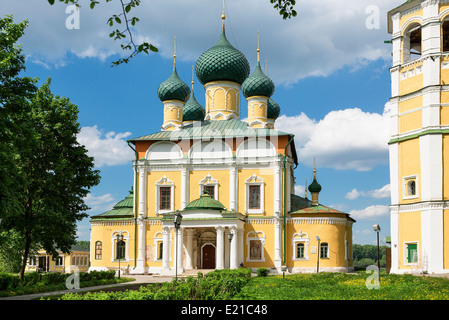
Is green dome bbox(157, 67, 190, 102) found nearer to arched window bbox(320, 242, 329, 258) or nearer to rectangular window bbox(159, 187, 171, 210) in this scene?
rectangular window bbox(159, 187, 171, 210)

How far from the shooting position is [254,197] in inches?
1283

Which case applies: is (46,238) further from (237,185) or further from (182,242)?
(237,185)

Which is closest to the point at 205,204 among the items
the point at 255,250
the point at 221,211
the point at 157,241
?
the point at 221,211

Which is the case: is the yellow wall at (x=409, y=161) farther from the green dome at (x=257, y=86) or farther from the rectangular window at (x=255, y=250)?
the green dome at (x=257, y=86)

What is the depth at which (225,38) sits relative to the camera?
38.6m

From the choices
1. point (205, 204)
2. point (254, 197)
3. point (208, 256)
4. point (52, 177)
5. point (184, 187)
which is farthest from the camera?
point (184, 187)

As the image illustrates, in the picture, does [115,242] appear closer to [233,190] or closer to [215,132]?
[233,190]

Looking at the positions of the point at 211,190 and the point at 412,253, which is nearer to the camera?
the point at 412,253

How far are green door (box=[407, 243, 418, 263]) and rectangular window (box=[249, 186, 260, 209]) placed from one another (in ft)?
37.3

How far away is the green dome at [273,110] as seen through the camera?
4381cm

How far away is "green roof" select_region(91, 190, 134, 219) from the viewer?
34594 mm

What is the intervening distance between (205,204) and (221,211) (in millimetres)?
Result: 1077

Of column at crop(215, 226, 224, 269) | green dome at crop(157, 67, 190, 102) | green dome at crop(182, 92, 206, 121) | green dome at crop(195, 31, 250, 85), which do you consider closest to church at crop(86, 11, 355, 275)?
column at crop(215, 226, 224, 269)
